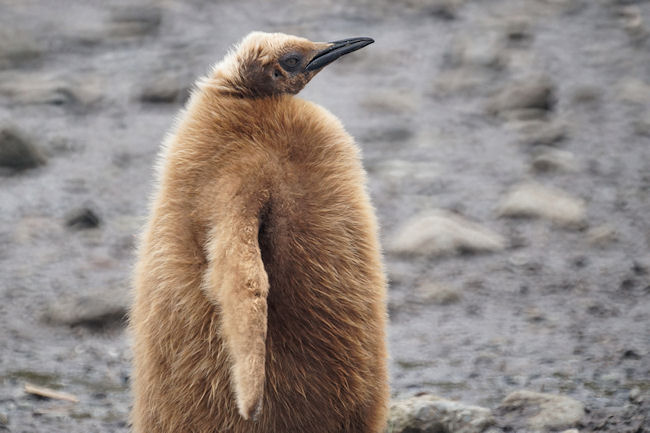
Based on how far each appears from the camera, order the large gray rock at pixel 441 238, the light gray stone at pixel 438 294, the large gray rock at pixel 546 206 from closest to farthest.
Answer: the light gray stone at pixel 438 294 < the large gray rock at pixel 441 238 < the large gray rock at pixel 546 206

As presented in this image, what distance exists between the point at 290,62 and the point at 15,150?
10.6 ft

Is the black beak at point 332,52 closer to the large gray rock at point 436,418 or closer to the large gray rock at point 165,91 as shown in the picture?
Result: the large gray rock at point 436,418

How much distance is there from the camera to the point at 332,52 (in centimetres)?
257

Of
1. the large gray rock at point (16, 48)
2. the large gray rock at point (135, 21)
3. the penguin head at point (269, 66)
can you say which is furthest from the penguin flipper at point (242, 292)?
the large gray rock at point (135, 21)

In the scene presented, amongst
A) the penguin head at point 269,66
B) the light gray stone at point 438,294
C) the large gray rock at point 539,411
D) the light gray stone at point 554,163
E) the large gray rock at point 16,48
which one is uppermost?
the penguin head at point 269,66

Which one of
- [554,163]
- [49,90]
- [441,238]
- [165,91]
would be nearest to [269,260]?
[441,238]

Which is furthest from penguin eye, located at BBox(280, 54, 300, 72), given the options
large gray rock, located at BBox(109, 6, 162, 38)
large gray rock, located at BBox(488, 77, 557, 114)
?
large gray rock, located at BBox(109, 6, 162, 38)

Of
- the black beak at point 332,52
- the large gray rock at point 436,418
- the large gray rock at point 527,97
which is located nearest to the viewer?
the black beak at point 332,52

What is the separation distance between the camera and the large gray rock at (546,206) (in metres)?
4.68

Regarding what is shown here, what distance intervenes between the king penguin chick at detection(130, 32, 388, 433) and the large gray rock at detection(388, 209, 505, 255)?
1.97 metres

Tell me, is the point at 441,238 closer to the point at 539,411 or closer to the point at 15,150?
the point at 539,411

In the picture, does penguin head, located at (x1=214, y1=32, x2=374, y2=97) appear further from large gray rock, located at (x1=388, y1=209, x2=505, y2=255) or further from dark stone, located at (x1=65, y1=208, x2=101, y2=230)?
dark stone, located at (x1=65, y1=208, x2=101, y2=230)

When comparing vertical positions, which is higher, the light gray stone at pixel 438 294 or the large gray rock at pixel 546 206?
the large gray rock at pixel 546 206

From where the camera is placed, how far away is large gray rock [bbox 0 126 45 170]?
5211 millimetres
